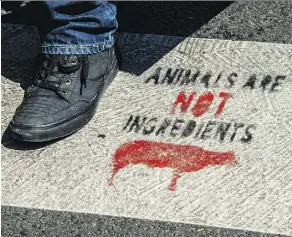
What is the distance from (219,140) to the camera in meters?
3.01

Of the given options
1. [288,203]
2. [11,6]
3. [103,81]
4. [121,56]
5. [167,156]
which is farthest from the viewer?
[11,6]

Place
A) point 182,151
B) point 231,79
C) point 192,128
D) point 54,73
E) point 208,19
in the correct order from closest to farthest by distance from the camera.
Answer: point 182,151 → point 192,128 → point 54,73 → point 231,79 → point 208,19

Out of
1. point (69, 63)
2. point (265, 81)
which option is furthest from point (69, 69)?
point (265, 81)

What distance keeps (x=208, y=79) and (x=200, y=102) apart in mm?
170

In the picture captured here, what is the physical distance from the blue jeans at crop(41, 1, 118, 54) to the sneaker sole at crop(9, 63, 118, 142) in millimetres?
266

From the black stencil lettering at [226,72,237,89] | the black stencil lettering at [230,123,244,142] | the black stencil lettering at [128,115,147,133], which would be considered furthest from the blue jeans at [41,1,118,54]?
the black stencil lettering at [230,123,244,142]

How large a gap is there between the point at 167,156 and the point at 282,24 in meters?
1.17

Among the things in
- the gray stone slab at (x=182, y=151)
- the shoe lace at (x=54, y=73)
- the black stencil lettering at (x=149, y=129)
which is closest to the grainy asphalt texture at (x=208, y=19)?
the gray stone slab at (x=182, y=151)

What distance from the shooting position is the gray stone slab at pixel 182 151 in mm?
2750

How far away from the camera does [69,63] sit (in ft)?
10.4

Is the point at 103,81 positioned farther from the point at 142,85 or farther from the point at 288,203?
the point at 288,203

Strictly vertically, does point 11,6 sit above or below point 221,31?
below

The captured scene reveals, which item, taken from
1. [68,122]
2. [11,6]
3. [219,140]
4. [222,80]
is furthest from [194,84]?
[11,6]

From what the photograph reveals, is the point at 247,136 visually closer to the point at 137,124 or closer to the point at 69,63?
the point at 137,124
